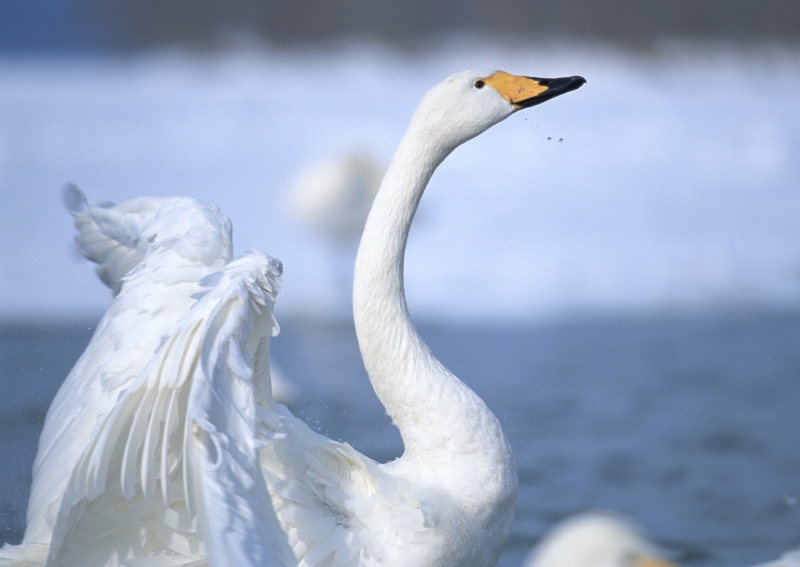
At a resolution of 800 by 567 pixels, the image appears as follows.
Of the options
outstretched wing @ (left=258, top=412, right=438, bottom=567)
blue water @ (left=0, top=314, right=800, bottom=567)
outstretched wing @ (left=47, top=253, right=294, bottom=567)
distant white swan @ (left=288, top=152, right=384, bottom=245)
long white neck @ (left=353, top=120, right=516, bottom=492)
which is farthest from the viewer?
distant white swan @ (left=288, top=152, right=384, bottom=245)

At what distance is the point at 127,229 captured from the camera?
3.31m

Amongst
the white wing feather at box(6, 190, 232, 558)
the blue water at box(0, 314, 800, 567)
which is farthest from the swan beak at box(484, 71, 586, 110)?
the blue water at box(0, 314, 800, 567)

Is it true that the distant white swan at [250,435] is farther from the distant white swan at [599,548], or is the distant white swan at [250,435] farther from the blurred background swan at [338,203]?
the blurred background swan at [338,203]

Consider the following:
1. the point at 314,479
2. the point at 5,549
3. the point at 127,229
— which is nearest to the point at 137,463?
the point at 314,479

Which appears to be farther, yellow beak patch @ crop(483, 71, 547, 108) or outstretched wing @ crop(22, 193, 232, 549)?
yellow beak patch @ crop(483, 71, 547, 108)

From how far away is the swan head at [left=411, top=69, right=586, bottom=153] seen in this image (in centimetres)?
259

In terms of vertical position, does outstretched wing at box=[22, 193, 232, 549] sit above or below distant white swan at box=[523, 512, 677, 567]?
above

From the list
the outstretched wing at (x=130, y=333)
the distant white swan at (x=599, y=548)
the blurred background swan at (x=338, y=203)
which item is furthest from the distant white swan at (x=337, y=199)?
the distant white swan at (x=599, y=548)

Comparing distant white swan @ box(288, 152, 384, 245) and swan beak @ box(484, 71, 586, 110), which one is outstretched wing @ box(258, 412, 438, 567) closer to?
swan beak @ box(484, 71, 586, 110)

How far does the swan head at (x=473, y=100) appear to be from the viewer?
8.49 feet

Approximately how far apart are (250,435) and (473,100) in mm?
1276

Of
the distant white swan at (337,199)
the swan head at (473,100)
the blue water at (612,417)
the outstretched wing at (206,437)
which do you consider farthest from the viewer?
the distant white swan at (337,199)

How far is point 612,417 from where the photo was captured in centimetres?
725

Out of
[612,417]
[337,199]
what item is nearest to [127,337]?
[612,417]
